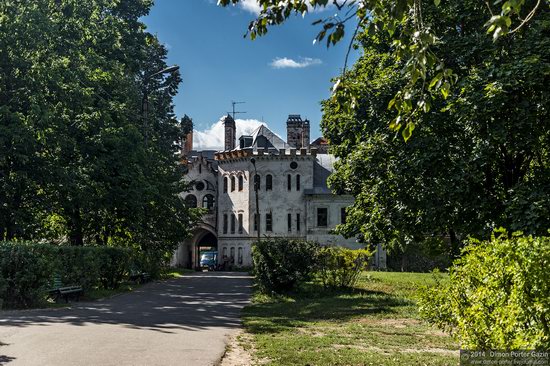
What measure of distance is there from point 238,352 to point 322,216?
4290cm

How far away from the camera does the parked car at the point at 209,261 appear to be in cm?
5534

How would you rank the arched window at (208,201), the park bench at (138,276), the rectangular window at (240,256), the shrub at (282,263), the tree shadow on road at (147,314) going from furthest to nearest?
the arched window at (208,201) → the rectangular window at (240,256) → the park bench at (138,276) → the shrub at (282,263) → the tree shadow on road at (147,314)

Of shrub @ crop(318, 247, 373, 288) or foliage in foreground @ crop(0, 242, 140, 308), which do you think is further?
shrub @ crop(318, 247, 373, 288)

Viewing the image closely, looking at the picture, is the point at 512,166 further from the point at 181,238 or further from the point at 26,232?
the point at 181,238

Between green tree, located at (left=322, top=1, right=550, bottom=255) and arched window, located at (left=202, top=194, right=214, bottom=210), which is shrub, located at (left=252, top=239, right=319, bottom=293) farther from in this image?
arched window, located at (left=202, top=194, right=214, bottom=210)

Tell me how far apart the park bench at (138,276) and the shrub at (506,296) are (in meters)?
23.6

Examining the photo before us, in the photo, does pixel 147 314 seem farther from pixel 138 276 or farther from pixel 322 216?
pixel 322 216

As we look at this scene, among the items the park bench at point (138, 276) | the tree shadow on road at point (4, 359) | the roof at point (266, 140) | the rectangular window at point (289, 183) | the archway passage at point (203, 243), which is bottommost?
the tree shadow on road at point (4, 359)

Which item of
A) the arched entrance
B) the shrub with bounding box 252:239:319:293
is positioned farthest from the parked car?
the shrub with bounding box 252:239:319:293

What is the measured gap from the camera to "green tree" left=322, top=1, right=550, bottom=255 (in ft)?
43.2

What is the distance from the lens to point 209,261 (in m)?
56.1

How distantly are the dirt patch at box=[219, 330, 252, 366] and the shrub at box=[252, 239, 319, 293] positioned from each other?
30.5ft

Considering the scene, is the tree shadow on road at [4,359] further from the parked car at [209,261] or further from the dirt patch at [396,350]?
the parked car at [209,261]

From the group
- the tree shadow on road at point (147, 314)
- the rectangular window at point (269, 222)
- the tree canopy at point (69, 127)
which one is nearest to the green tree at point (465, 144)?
the tree shadow on road at point (147, 314)
